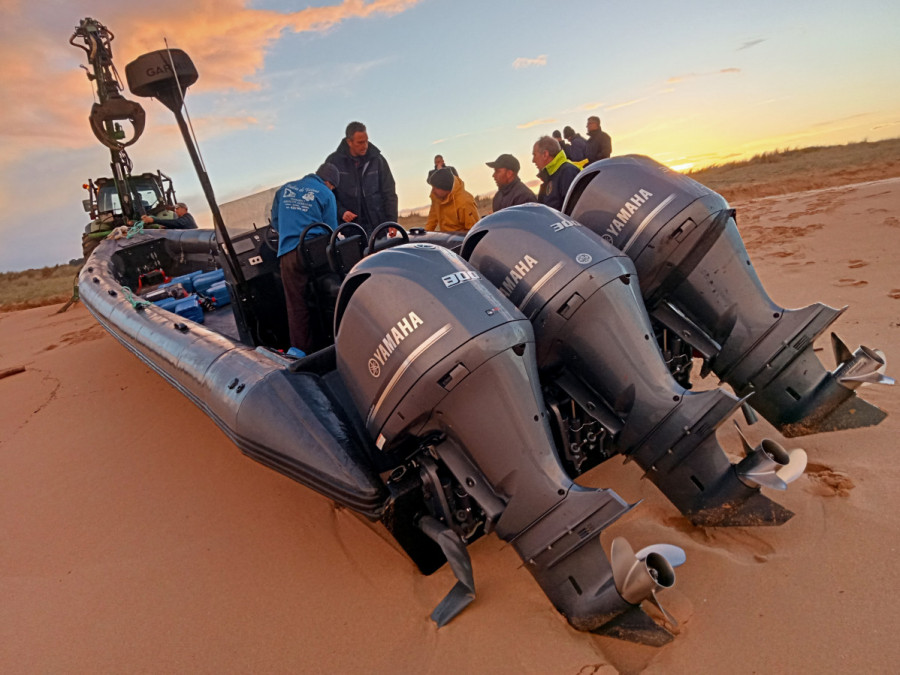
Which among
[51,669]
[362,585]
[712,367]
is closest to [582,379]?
[712,367]

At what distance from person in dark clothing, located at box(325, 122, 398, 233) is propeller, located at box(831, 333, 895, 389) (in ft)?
15.5

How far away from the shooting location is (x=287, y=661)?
2.00 m

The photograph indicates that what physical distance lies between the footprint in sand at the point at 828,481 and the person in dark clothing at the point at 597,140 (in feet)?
21.8

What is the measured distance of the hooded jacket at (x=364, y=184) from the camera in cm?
→ 607

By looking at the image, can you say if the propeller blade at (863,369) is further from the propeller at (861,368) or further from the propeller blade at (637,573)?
the propeller blade at (637,573)

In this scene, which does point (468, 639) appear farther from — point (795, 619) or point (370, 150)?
point (370, 150)

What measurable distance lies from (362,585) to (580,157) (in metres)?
8.40

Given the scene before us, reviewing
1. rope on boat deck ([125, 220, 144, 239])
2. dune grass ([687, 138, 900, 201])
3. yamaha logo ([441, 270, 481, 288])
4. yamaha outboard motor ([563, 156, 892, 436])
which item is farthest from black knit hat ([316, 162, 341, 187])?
dune grass ([687, 138, 900, 201])

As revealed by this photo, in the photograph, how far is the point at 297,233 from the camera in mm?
3541

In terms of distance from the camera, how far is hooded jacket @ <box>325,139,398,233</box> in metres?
6.07

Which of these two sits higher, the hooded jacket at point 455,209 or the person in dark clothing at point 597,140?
the person in dark clothing at point 597,140

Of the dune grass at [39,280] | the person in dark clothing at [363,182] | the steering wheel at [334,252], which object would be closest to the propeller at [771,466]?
the steering wheel at [334,252]

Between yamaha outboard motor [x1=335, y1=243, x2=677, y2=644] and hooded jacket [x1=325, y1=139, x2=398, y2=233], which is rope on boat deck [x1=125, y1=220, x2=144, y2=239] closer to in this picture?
hooded jacket [x1=325, y1=139, x2=398, y2=233]

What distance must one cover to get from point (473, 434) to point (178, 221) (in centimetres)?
1061
